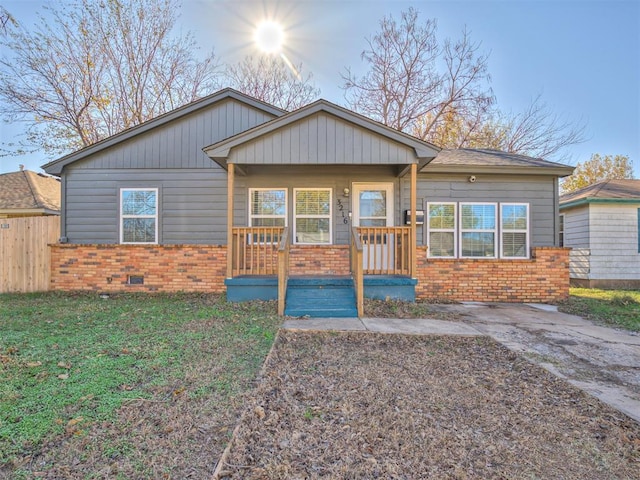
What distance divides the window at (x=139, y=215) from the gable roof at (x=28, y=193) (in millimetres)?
5821

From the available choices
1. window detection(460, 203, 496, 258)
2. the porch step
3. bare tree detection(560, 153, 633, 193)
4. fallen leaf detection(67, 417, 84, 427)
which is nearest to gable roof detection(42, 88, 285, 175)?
the porch step

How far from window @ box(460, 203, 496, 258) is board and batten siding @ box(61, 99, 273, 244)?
5.86 m

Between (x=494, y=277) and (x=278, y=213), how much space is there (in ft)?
17.3

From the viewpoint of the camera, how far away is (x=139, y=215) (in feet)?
26.2

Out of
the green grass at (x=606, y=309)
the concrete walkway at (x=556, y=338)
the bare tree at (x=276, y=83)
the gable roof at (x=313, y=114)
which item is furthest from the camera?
the bare tree at (x=276, y=83)

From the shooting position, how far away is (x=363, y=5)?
13.0 meters

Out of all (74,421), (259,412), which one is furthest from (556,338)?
(74,421)

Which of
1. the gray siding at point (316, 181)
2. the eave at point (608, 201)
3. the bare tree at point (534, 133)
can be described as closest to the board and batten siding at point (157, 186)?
the gray siding at point (316, 181)

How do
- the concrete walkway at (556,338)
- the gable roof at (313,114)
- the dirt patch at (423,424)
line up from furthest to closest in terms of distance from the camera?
the gable roof at (313,114) → the concrete walkway at (556,338) → the dirt patch at (423,424)

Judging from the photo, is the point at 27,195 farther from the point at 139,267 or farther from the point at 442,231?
the point at 442,231

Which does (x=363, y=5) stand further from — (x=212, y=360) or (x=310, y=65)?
(x=212, y=360)

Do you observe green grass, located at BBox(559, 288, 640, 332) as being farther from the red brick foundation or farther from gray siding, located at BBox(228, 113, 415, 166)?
gray siding, located at BBox(228, 113, 415, 166)

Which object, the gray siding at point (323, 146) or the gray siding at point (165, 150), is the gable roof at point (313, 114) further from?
the gray siding at point (165, 150)

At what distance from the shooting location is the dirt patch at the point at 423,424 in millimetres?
1838
